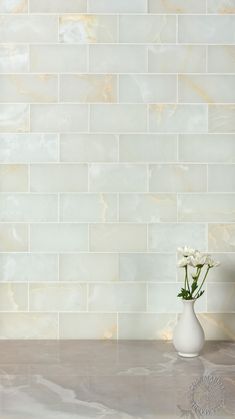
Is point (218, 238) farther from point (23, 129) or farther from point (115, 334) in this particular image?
point (23, 129)

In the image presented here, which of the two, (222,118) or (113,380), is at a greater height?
(222,118)

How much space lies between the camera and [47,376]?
1379 millimetres

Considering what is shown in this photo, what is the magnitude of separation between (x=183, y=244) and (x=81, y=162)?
0.41 meters

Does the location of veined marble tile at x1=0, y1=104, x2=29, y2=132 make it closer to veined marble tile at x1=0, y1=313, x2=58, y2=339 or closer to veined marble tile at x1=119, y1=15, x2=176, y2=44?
veined marble tile at x1=119, y1=15, x2=176, y2=44

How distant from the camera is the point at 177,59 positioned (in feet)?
5.61

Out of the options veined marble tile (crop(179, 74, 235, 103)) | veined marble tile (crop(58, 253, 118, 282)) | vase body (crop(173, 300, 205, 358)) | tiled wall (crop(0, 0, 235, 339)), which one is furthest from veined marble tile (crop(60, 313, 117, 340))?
veined marble tile (crop(179, 74, 235, 103))

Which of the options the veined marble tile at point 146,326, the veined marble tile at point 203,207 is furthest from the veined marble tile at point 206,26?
the veined marble tile at point 146,326

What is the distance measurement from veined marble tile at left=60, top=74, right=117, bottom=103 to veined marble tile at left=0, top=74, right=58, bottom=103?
32 mm

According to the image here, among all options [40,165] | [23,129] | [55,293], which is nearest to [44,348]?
[55,293]

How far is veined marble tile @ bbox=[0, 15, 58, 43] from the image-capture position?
1.70 meters

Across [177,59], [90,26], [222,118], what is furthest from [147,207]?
[90,26]

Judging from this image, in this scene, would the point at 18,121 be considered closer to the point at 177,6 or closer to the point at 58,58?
the point at 58,58

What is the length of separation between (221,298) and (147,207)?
374mm

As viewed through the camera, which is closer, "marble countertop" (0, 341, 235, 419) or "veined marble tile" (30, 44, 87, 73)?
"marble countertop" (0, 341, 235, 419)
